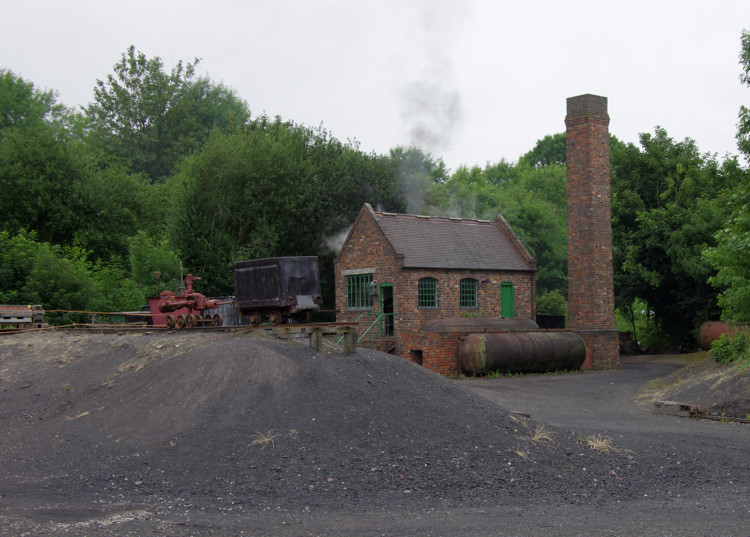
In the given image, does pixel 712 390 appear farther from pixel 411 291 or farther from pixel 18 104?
pixel 18 104

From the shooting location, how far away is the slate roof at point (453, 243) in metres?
27.6

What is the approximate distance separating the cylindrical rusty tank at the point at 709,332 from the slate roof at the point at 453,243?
663 centimetres

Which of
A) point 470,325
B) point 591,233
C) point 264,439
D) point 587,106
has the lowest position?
point 264,439

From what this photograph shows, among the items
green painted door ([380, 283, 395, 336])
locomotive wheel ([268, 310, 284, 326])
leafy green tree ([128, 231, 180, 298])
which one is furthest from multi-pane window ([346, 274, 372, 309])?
locomotive wheel ([268, 310, 284, 326])

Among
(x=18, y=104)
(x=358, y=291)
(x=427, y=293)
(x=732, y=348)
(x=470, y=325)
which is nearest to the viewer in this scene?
(x=732, y=348)

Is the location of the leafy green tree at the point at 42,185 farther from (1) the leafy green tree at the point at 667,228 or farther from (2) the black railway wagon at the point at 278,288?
(1) the leafy green tree at the point at 667,228

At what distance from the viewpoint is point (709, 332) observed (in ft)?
92.9

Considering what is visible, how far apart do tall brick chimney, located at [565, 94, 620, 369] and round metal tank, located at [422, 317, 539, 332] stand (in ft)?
7.77

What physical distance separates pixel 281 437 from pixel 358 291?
60.2 ft

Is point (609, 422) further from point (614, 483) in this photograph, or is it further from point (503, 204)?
point (503, 204)

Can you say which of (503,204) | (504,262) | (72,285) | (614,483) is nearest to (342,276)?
(504,262)

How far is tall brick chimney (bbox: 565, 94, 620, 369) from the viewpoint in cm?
2764

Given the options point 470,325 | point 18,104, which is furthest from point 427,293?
point 18,104

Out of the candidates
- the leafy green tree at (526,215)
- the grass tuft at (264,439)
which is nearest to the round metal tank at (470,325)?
the grass tuft at (264,439)
